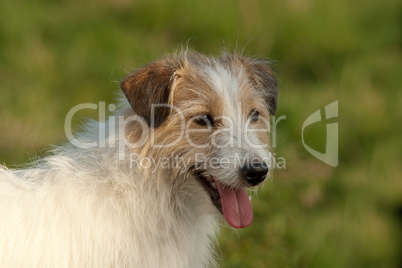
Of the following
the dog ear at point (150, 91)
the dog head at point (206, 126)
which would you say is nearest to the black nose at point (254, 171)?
the dog head at point (206, 126)

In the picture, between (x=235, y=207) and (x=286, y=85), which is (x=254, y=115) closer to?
(x=235, y=207)

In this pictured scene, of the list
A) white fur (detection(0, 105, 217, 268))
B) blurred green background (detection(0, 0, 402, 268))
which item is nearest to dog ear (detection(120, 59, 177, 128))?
white fur (detection(0, 105, 217, 268))

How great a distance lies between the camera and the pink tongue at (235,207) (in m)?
3.68

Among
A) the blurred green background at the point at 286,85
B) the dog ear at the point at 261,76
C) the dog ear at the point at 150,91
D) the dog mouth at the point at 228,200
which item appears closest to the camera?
the dog ear at the point at 150,91

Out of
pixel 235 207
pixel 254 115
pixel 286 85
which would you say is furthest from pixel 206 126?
pixel 286 85

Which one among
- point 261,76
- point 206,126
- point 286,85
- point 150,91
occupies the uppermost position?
point 286,85

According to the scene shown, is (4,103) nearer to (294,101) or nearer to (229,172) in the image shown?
(294,101)

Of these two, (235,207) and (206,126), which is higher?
(206,126)

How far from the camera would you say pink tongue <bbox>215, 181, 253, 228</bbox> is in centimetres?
368

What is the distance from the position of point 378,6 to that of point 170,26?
9.05 ft

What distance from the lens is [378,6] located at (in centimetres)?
812

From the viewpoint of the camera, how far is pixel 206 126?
12.0ft

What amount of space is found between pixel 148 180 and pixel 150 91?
20.6 inches

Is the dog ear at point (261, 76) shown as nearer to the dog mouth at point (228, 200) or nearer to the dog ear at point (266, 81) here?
the dog ear at point (266, 81)
